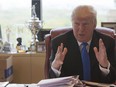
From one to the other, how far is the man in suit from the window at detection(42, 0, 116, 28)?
4.63 ft

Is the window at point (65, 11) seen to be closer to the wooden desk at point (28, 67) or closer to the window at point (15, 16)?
the window at point (15, 16)

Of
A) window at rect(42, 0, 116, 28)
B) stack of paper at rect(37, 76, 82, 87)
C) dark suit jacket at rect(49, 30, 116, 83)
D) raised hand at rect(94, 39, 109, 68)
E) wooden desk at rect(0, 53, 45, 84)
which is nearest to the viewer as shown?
stack of paper at rect(37, 76, 82, 87)

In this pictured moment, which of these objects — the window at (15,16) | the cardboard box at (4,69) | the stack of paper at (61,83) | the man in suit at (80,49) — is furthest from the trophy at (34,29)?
the stack of paper at (61,83)

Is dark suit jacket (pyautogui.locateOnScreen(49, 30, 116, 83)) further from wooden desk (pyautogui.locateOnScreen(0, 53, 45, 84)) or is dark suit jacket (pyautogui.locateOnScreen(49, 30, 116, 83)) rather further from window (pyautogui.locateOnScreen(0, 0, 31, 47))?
window (pyautogui.locateOnScreen(0, 0, 31, 47))

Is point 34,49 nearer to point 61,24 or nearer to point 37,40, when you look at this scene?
point 37,40

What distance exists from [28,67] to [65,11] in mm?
1000

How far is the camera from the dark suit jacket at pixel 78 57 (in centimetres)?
202

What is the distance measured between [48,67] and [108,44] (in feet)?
2.00

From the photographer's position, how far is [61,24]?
3639mm

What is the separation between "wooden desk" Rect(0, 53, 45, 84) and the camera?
3221 millimetres

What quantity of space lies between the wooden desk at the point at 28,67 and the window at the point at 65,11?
638 mm

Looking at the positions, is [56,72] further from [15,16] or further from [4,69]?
[15,16]

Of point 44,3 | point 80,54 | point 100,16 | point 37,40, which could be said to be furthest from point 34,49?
point 80,54

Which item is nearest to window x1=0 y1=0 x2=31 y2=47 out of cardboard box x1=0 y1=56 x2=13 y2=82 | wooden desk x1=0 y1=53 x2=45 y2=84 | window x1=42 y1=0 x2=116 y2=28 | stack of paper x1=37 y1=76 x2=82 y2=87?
window x1=42 y1=0 x2=116 y2=28
